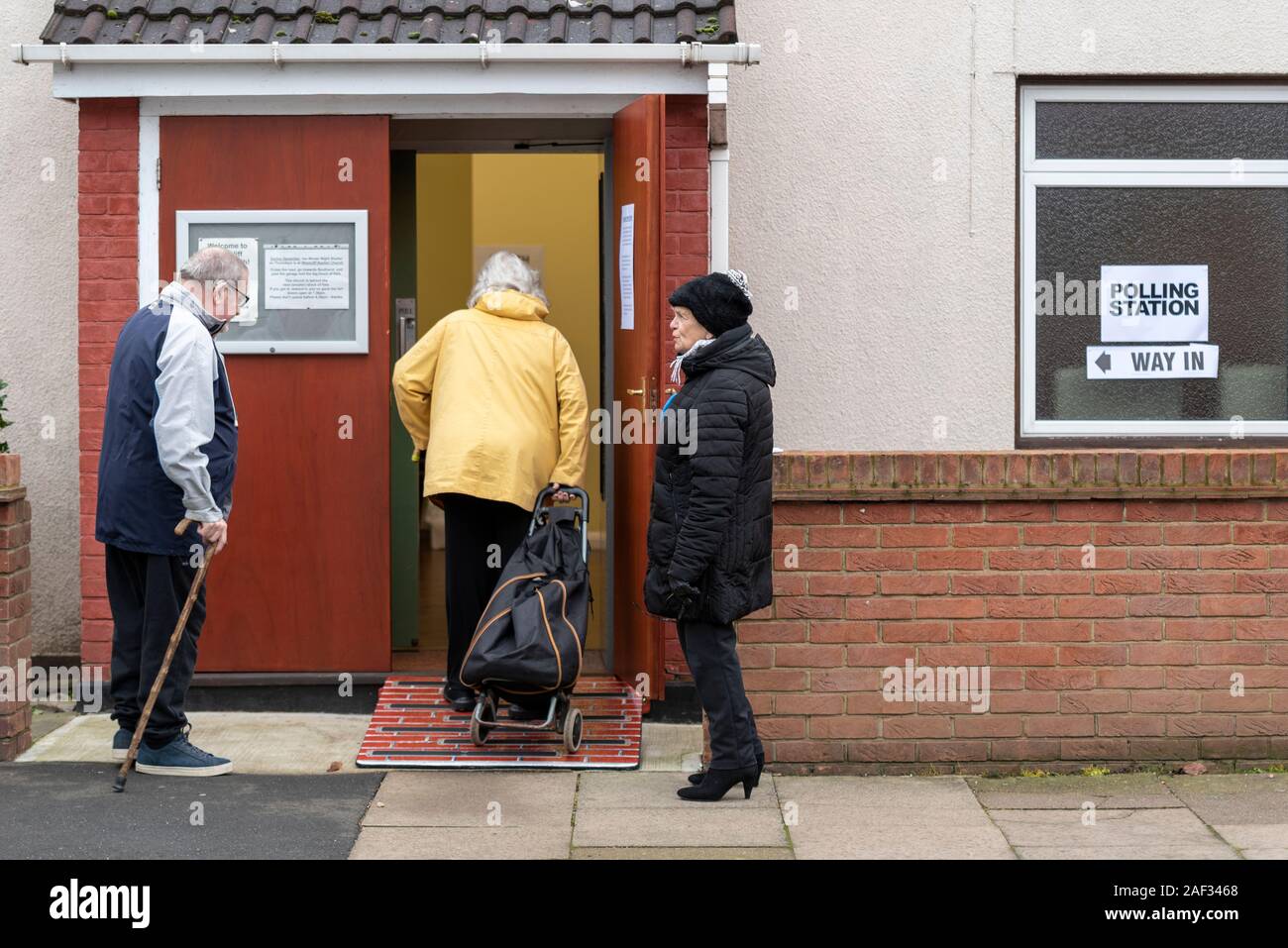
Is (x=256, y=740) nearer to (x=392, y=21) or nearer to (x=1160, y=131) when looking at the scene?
(x=392, y=21)

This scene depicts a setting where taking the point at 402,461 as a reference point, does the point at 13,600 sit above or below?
below

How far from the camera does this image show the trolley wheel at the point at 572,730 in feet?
20.7

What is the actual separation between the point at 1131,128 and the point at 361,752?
4.51 m

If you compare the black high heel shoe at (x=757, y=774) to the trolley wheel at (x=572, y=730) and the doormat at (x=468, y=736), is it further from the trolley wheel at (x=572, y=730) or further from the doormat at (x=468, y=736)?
the trolley wheel at (x=572, y=730)

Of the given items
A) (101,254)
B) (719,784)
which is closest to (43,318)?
(101,254)

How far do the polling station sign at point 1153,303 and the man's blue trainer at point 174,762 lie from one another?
448 cm

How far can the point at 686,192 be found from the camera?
6.98 metres

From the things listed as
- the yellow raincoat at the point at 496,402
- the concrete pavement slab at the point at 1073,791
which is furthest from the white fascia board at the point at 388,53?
the concrete pavement slab at the point at 1073,791

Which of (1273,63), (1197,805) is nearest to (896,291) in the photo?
(1273,63)

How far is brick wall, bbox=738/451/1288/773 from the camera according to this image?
6.06 meters

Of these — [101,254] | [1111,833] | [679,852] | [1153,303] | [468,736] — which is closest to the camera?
[679,852]

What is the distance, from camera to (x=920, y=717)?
20.1 ft

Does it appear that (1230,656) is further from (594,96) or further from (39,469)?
(39,469)

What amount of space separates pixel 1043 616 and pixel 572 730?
1.86m
